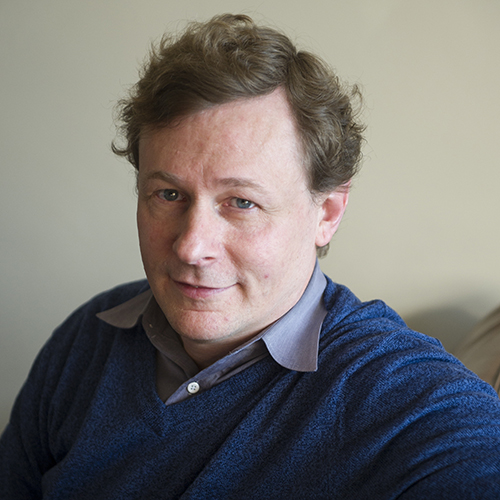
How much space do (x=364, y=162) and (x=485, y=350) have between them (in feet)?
2.35

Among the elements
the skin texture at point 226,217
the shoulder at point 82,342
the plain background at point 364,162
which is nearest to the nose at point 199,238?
the skin texture at point 226,217

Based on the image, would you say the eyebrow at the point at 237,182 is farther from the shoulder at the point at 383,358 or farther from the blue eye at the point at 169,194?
the shoulder at the point at 383,358

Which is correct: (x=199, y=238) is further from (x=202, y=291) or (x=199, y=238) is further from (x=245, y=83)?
(x=245, y=83)

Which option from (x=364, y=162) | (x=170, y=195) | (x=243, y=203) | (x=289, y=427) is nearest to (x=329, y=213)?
(x=243, y=203)

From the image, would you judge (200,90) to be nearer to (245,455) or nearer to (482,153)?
(245,455)

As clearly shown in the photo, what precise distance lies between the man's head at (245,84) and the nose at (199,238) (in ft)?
0.63

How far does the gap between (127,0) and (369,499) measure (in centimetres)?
177

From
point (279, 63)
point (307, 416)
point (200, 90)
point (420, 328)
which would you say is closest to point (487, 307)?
point (420, 328)

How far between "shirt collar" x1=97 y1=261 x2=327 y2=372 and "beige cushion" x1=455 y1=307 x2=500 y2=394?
60 cm

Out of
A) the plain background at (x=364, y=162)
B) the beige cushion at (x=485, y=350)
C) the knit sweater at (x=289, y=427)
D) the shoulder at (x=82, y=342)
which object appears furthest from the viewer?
the plain background at (x=364, y=162)

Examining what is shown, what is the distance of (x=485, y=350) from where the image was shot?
1.42 metres

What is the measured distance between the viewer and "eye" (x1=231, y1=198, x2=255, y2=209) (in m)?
0.91

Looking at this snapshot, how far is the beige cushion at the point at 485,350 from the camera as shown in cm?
135

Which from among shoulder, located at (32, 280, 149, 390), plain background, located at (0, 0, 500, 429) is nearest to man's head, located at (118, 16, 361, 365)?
shoulder, located at (32, 280, 149, 390)
